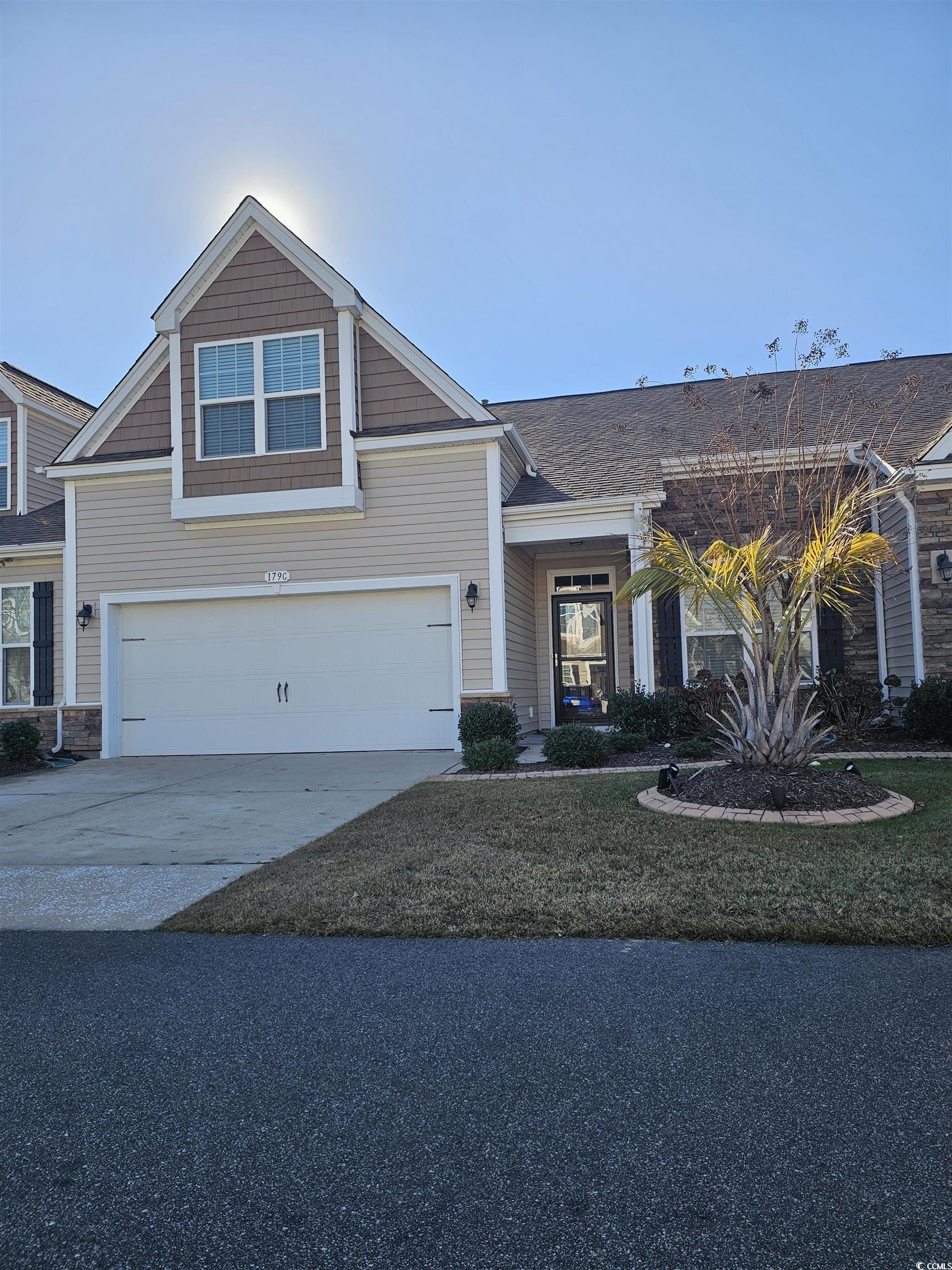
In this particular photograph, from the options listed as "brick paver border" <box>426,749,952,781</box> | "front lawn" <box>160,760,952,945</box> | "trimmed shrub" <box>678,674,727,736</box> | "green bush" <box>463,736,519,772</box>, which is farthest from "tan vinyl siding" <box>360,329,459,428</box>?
"front lawn" <box>160,760,952,945</box>

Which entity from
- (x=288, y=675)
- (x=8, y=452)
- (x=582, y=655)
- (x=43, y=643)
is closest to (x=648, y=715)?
(x=582, y=655)

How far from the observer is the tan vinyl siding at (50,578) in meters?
12.5

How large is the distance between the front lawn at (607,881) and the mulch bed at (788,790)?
13.7 inches

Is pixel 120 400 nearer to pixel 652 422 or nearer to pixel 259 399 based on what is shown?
pixel 259 399

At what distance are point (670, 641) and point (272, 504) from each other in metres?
5.84

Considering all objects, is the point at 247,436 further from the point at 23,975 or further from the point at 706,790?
the point at 23,975

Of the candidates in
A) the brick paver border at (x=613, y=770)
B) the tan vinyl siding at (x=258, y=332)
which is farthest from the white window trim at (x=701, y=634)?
the tan vinyl siding at (x=258, y=332)

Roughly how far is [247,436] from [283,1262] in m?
10.9

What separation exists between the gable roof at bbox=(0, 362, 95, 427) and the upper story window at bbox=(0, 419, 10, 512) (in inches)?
21.6

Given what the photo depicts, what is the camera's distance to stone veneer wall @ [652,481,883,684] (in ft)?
36.4

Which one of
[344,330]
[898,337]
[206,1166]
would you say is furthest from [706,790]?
[344,330]

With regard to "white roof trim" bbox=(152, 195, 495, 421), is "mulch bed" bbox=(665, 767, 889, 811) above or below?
below

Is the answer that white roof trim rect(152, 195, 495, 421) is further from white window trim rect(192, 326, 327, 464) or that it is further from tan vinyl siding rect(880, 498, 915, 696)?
tan vinyl siding rect(880, 498, 915, 696)

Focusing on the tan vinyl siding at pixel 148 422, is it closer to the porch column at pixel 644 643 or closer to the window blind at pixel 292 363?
the window blind at pixel 292 363
